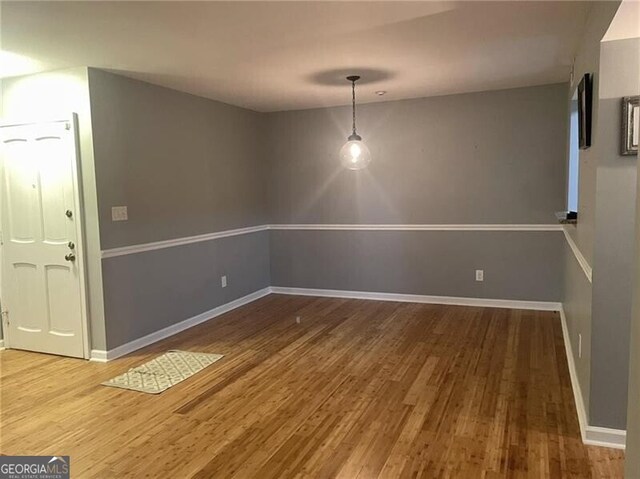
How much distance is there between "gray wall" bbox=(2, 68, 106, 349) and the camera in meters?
3.66

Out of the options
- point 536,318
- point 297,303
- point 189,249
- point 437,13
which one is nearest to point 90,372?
point 189,249

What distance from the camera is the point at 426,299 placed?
5418 millimetres

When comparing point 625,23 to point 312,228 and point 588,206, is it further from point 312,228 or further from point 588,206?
point 312,228

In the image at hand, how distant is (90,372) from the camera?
359cm

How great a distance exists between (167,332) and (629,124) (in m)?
3.94

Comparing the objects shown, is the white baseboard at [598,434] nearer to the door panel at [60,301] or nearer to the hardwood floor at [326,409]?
the hardwood floor at [326,409]

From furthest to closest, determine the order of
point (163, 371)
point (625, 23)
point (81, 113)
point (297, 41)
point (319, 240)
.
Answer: point (319, 240)
point (81, 113)
point (163, 371)
point (297, 41)
point (625, 23)

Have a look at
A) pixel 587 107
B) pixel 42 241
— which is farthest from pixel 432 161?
pixel 42 241

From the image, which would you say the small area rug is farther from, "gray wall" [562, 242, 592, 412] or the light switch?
"gray wall" [562, 242, 592, 412]

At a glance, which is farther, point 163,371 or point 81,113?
point 81,113

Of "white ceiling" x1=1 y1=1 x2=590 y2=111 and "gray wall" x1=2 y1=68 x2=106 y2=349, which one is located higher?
"white ceiling" x1=1 y1=1 x2=590 y2=111

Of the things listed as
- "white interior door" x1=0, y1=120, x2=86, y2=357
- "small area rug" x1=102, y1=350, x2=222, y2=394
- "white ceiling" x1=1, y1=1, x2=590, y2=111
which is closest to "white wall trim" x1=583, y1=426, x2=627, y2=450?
"white ceiling" x1=1, y1=1, x2=590, y2=111

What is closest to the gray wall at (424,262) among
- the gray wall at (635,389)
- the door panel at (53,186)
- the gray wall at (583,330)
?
the gray wall at (583,330)

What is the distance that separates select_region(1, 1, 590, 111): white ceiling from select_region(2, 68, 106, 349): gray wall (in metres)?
0.15
